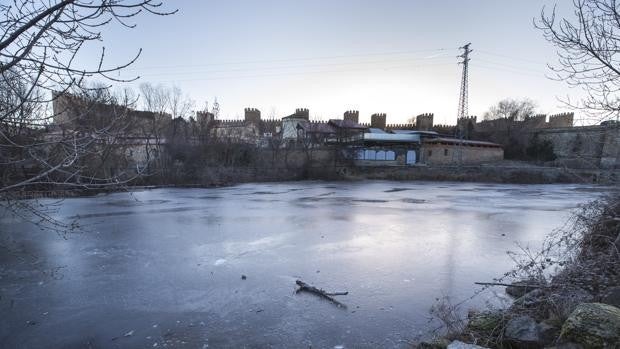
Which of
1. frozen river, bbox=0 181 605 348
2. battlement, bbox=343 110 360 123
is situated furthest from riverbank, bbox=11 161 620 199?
battlement, bbox=343 110 360 123

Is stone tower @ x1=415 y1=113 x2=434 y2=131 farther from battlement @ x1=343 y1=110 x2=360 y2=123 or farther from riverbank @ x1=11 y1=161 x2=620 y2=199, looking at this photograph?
riverbank @ x1=11 y1=161 x2=620 y2=199

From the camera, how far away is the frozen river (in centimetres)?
477

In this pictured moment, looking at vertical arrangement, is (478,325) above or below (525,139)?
below

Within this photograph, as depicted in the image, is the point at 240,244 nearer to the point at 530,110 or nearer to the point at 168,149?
the point at 168,149

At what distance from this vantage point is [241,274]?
706cm

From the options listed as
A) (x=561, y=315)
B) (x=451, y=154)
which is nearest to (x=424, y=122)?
(x=451, y=154)

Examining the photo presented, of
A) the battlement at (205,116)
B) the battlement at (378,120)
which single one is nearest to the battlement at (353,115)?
the battlement at (378,120)

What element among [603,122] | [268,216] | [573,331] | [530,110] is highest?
[530,110]

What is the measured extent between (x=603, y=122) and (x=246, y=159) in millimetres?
32443

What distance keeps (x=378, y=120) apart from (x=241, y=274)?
177ft

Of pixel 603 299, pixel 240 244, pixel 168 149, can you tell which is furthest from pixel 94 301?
pixel 168 149

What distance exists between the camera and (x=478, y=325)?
14.0 ft

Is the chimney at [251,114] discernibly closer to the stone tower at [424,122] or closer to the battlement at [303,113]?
the battlement at [303,113]

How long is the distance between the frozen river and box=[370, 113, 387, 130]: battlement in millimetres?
45408
